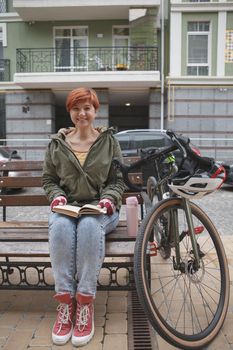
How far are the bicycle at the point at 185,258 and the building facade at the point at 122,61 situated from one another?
46.4 feet

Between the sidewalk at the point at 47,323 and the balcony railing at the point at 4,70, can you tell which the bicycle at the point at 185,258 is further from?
the balcony railing at the point at 4,70

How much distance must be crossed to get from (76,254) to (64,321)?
43cm

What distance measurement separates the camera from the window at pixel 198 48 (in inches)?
723

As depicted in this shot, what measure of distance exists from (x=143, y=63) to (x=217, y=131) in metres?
4.37

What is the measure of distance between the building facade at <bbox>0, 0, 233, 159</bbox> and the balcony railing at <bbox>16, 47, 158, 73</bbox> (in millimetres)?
44

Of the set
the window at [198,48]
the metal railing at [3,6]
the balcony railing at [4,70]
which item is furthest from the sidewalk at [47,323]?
the metal railing at [3,6]

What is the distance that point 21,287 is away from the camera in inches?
117

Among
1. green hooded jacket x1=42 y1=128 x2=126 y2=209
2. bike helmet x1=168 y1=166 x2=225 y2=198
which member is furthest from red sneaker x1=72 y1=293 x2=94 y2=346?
bike helmet x1=168 y1=166 x2=225 y2=198

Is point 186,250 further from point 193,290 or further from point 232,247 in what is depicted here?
point 232,247

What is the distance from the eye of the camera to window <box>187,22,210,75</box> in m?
18.4

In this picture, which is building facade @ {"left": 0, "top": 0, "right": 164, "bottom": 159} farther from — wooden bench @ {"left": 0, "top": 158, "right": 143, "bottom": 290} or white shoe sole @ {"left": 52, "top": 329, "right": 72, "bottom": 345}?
white shoe sole @ {"left": 52, "top": 329, "right": 72, "bottom": 345}

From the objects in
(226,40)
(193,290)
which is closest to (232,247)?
(193,290)

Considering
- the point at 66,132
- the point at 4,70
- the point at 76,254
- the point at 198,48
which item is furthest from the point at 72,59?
the point at 76,254

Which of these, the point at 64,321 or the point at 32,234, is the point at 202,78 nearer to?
the point at 32,234
